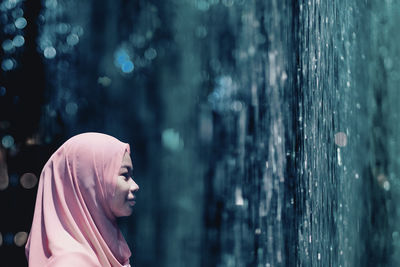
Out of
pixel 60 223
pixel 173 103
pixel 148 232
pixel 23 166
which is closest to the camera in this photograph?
pixel 60 223

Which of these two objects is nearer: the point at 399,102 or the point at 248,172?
the point at 248,172

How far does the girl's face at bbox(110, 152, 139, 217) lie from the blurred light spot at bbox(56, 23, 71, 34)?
138 centimetres

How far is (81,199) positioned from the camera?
5.31 feet

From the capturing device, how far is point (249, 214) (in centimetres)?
298

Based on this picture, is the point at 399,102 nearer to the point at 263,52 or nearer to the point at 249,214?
the point at 263,52

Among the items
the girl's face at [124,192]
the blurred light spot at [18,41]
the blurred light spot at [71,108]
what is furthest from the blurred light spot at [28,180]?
the girl's face at [124,192]

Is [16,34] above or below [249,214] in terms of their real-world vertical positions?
above

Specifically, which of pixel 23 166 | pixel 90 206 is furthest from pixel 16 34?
pixel 90 206

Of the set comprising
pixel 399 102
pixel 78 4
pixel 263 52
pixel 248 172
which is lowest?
pixel 248 172

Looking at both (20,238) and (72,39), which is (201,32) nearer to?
(72,39)

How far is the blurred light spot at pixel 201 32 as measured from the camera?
10.5 feet

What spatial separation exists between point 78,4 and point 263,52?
3.04ft

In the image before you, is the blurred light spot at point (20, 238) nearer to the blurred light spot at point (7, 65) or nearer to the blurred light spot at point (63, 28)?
the blurred light spot at point (7, 65)

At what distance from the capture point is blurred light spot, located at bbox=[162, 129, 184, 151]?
119 inches
